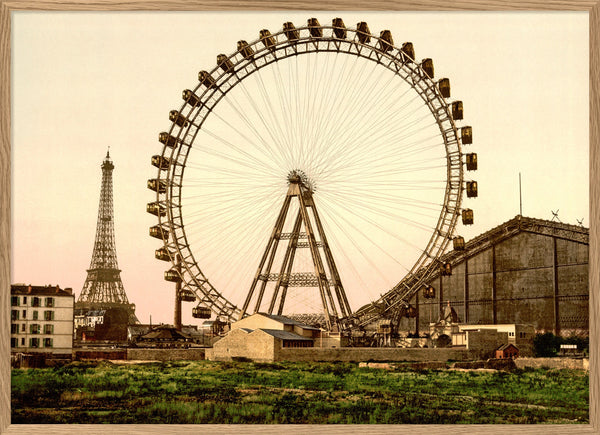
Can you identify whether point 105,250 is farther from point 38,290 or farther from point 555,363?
point 555,363

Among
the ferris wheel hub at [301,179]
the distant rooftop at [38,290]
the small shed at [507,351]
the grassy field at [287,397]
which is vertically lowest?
the grassy field at [287,397]

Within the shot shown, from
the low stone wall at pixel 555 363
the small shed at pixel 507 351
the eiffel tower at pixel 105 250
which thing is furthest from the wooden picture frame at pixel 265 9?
the small shed at pixel 507 351

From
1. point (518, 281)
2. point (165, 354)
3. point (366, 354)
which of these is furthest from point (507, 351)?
point (165, 354)

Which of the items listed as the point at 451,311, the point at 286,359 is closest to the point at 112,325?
the point at 286,359

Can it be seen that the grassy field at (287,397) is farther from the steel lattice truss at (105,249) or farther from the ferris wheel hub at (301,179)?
the ferris wheel hub at (301,179)

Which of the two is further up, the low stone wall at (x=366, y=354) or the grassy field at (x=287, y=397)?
the low stone wall at (x=366, y=354)

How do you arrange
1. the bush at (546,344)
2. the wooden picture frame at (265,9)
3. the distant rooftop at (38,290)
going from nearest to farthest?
the wooden picture frame at (265,9), the distant rooftop at (38,290), the bush at (546,344)
